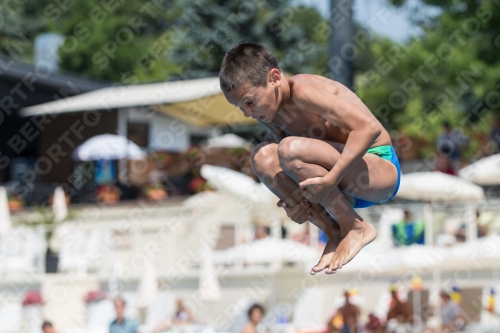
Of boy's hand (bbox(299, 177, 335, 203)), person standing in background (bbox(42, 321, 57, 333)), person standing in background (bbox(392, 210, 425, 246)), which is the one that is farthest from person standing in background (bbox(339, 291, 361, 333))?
boy's hand (bbox(299, 177, 335, 203))

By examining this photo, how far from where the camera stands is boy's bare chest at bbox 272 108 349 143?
4.84m

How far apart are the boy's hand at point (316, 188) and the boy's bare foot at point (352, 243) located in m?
0.42

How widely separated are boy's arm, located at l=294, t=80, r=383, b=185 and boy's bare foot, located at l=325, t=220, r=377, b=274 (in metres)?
0.51

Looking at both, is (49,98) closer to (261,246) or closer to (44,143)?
(44,143)

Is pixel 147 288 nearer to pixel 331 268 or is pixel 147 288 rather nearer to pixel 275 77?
pixel 331 268

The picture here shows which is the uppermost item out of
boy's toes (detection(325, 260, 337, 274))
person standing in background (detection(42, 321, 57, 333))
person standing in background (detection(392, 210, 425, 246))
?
person standing in background (detection(392, 210, 425, 246))

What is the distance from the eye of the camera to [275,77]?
4.61 m

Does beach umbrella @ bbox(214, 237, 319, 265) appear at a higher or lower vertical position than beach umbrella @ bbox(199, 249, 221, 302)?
higher

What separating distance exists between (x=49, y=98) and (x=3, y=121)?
4.71 feet

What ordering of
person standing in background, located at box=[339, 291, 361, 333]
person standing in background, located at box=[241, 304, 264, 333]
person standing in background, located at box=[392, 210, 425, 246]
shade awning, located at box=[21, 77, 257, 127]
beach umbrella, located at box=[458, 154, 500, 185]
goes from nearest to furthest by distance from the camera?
person standing in background, located at box=[339, 291, 361, 333] → person standing in background, located at box=[241, 304, 264, 333] → beach umbrella, located at box=[458, 154, 500, 185] → person standing in background, located at box=[392, 210, 425, 246] → shade awning, located at box=[21, 77, 257, 127]

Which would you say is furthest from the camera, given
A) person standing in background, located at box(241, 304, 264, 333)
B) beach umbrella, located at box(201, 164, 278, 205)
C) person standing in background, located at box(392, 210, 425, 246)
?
beach umbrella, located at box(201, 164, 278, 205)

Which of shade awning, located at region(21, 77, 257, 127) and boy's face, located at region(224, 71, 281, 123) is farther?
shade awning, located at region(21, 77, 257, 127)

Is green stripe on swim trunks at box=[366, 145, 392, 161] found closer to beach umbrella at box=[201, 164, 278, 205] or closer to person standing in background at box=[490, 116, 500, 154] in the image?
beach umbrella at box=[201, 164, 278, 205]

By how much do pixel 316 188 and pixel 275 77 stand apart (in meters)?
0.65
